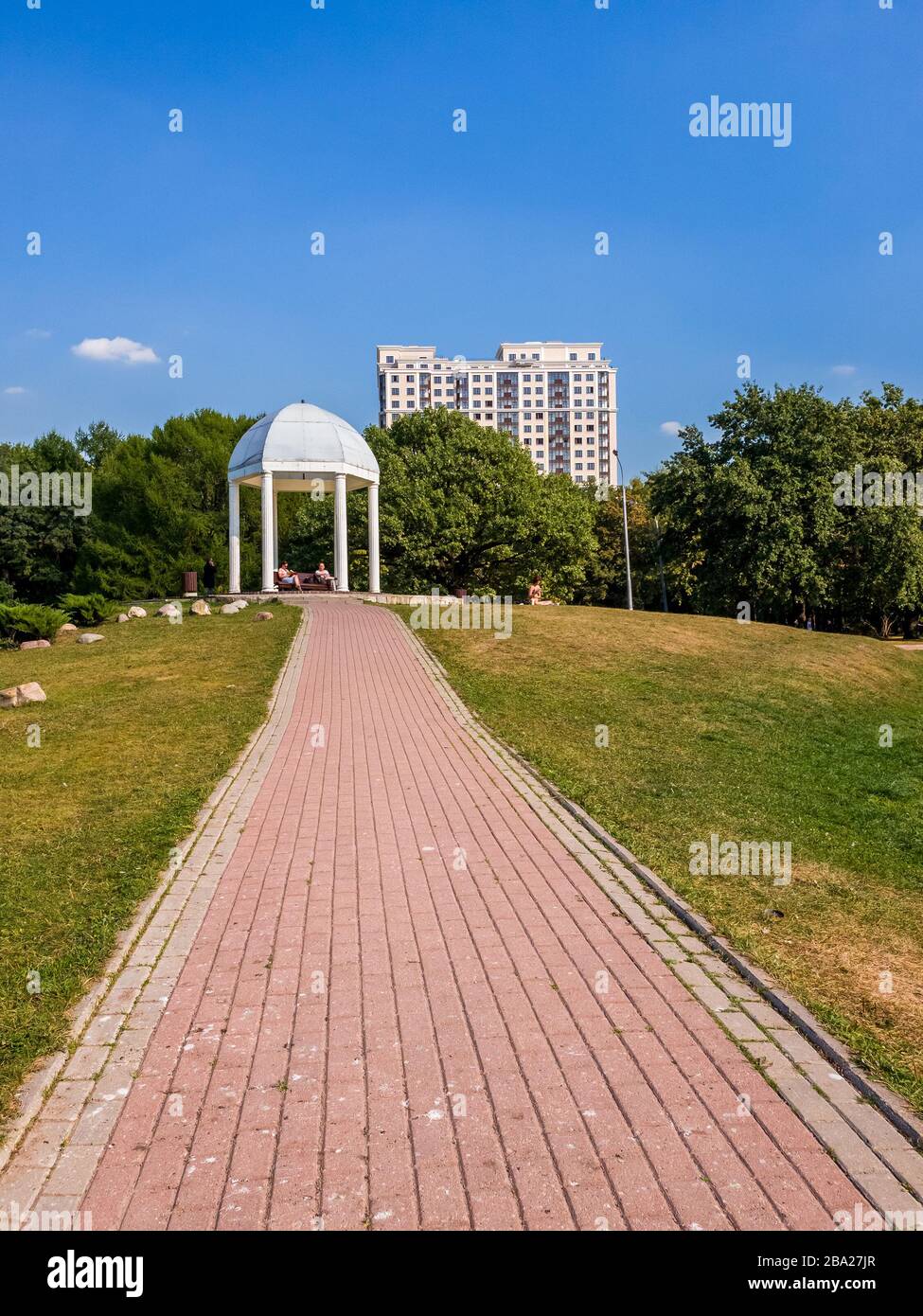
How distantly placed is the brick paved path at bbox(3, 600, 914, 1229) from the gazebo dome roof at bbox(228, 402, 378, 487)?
24170 millimetres

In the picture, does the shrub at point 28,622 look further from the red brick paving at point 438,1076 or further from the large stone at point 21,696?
A: the red brick paving at point 438,1076

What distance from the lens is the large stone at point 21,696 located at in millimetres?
14406

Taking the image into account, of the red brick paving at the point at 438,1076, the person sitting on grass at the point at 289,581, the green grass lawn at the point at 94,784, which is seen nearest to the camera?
the red brick paving at the point at 438,1076

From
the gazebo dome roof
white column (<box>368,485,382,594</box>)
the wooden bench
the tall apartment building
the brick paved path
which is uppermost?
the tall apartment building

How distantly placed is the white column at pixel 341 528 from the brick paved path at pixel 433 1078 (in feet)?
80.0

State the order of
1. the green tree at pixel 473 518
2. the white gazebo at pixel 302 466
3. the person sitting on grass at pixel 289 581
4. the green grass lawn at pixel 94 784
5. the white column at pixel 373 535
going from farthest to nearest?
the green tree at pixel 473 518, the white column at pixel 373 535, the person sitting on grass at pixel 289 581, the white gazebo at pixel 302 466, the green grass lawn at pixel 94 784

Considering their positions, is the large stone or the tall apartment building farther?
the tall apartment building

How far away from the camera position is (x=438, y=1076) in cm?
430

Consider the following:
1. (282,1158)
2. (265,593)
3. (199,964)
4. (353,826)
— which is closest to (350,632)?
(265,593)

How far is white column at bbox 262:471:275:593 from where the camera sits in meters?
29.9

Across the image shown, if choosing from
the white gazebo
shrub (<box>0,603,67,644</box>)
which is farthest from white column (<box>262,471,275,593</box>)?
shrub (<box>0,603,67,644</box>)

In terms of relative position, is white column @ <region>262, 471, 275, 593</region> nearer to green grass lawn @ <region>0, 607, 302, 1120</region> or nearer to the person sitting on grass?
the person sitting on grass

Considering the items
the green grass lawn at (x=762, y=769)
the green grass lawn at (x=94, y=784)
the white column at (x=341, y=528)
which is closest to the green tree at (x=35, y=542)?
the white column at (x=341, y=528)
